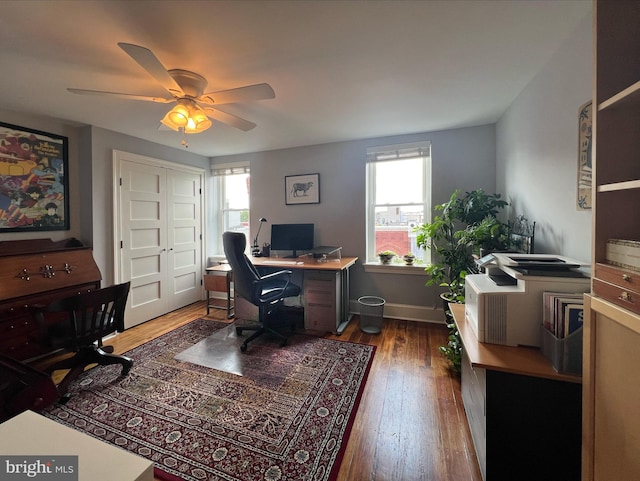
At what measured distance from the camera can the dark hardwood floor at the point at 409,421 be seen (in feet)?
4.36

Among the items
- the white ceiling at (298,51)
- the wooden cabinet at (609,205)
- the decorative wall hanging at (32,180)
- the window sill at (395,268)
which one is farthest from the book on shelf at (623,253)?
the decorative wall hanging at (32,180)

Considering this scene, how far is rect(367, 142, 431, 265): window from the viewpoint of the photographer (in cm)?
321


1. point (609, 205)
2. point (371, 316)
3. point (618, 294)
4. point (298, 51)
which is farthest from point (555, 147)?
point (371, 316)

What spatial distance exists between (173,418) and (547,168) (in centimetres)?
291

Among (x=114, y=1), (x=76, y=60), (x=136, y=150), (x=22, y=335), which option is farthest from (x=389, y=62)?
(x=22, y=335)

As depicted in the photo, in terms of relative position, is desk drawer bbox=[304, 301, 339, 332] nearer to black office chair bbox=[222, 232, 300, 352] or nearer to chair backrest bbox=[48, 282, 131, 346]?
black office chair bbox=[222, 232, 300, 352]

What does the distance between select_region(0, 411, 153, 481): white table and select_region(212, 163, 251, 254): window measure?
3.49 metres

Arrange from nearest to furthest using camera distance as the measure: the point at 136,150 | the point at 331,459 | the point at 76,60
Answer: the point at 331,459 < the point at 76,60 < the point at 136,150

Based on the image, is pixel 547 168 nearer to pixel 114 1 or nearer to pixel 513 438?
pixel 513 438

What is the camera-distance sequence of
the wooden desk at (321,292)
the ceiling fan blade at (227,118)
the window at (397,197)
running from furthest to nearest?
the window at (397,197)
the wooden desk at (321,292)
the ceiling fan blade at (227,118)

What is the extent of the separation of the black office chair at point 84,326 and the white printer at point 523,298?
8.06 ft

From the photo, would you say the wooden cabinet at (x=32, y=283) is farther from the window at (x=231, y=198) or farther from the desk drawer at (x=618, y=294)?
the desk drawer at (x=618, y=294)

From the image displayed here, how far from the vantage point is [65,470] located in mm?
507

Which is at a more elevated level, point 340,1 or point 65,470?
point 340,1
